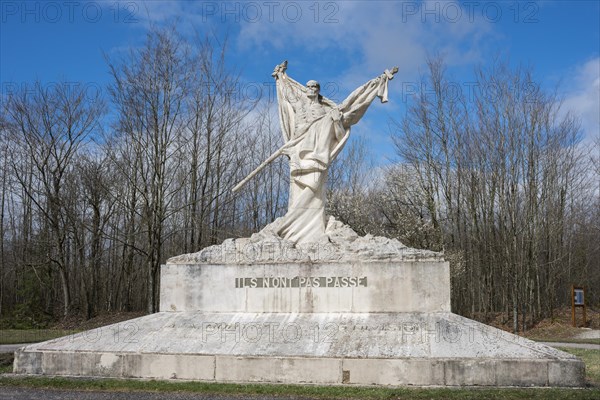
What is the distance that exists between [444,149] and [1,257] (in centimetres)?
2445

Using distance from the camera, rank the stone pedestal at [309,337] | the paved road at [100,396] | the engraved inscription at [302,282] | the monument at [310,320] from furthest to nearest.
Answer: the engraved inscription at [302,282] < the monument at [310,320] < the stone pedestal at [309,337] < the paved road at [100,396]

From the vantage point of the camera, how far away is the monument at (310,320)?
30.3ft

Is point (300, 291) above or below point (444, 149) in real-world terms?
below

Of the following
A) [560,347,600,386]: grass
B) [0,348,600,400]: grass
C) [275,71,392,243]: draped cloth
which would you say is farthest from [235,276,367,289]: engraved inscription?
[560,347,600,386]: grass

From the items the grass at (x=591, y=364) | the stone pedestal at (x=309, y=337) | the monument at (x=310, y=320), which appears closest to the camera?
the stone pedestal at (x=309, y=337)

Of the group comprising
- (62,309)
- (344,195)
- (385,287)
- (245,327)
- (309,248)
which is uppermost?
(344,195)

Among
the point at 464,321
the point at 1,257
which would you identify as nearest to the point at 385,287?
the point at 464,321

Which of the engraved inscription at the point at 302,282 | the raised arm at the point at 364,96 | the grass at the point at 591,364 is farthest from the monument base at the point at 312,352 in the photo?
the raised arm at the point at 364,96

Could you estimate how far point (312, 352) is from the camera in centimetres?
959

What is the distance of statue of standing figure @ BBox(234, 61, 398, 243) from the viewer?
12609 millimetres

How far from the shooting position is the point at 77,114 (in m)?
28.5

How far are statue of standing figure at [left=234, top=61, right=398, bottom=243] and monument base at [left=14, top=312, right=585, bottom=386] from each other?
2194 millimetres

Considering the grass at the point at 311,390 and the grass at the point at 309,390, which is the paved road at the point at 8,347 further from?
the grass at the point at 311,390

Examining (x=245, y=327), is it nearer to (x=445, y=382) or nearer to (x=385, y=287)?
(x=385, y=287)
